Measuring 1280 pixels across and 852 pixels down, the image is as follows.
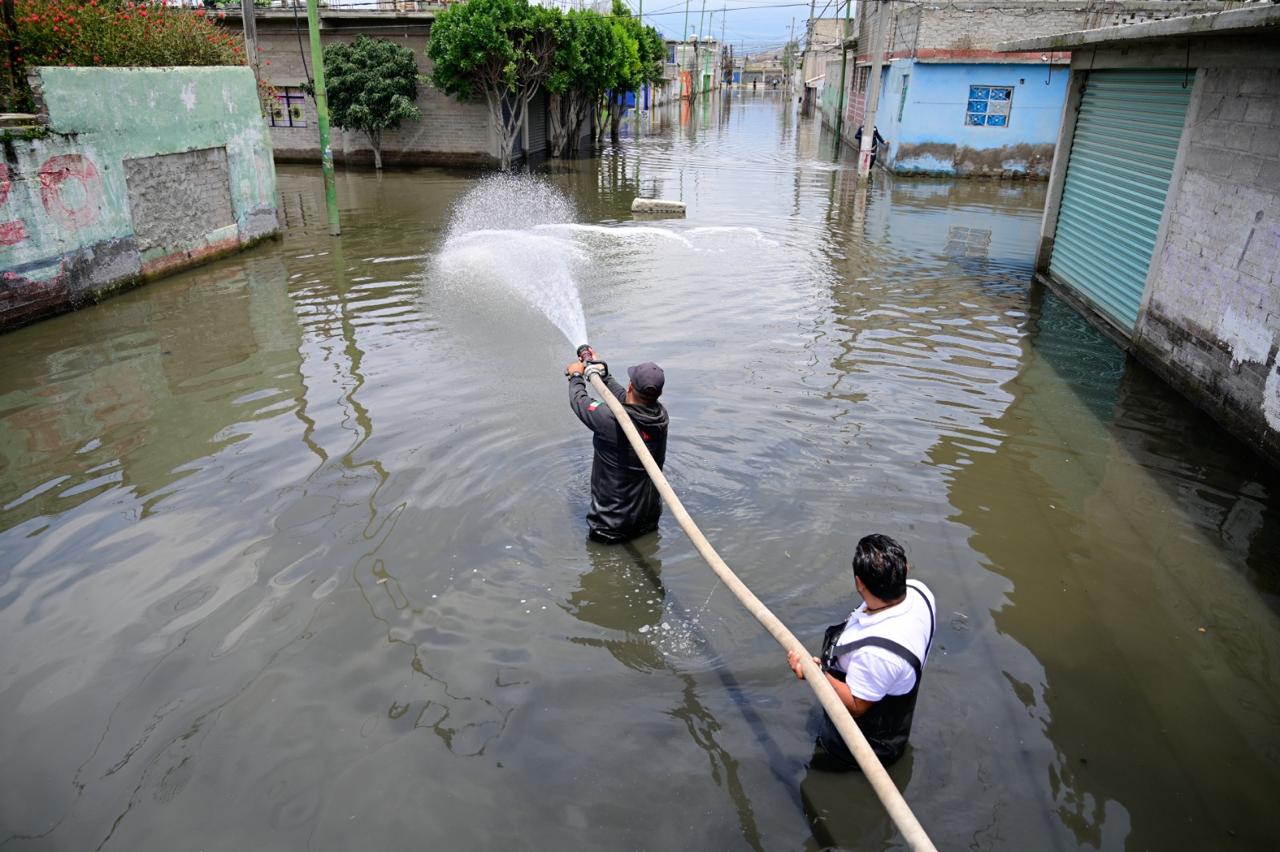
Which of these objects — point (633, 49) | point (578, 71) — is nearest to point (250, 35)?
point (578, 71)

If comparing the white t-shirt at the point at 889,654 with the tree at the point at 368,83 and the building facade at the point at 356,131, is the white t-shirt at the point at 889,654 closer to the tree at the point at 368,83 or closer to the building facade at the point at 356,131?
the tree at the point at 368,83

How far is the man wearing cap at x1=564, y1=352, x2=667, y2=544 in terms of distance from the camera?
5410mm

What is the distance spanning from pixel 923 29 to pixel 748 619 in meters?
24.9

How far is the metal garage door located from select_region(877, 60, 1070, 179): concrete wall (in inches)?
529

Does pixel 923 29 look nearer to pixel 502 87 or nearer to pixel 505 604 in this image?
pixel 502 87

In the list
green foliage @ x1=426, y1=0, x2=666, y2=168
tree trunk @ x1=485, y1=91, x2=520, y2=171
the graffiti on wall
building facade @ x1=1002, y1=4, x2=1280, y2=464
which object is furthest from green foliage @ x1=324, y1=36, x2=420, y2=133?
building facade @ x1=1002, y1=4, x2=1280, y2=464

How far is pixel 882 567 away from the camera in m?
3.32

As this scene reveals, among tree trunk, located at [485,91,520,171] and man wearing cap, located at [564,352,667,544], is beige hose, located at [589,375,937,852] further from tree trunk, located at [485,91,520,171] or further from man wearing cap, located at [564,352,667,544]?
tree trunk, located at [485,91,520,171]

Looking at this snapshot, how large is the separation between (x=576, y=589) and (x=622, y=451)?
3.14 feet

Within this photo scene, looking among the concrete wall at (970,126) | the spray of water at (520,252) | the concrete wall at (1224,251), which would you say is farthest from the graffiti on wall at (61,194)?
the concrete wall at (970,126)

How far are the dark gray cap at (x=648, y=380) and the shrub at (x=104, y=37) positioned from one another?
33.7ft

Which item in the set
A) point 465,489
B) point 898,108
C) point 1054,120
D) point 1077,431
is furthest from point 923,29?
point 465,489

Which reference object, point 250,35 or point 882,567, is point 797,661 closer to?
point 882,567

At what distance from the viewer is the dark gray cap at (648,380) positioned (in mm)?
Answer: 5254
